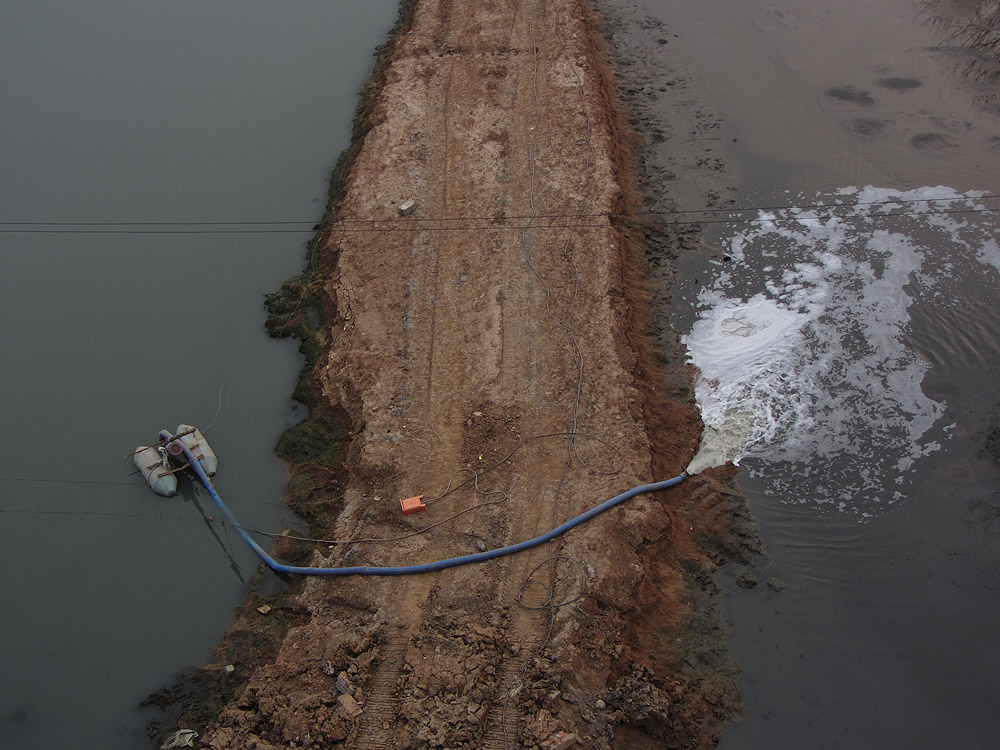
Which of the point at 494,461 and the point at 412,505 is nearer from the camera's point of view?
the point at 412,505

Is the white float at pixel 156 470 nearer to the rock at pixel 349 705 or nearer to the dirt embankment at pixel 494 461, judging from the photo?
the dirt embankment at pixel 494 461

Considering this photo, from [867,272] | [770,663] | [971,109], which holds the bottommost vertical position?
[770,663]

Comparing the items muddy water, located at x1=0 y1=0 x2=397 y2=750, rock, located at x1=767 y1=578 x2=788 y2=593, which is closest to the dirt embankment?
rock, located at x1=767 y1=578 x2=788 y2=593

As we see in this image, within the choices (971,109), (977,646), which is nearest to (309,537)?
(977,646)

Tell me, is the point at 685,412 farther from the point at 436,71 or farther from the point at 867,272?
the point at 436,71

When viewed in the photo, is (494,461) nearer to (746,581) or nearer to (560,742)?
(746,581)

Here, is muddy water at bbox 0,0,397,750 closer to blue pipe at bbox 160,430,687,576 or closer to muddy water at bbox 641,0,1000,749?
blue pipe at bbox 160,430,687,576

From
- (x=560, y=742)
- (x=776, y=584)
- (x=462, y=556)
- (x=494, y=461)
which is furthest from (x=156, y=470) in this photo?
(x=776, y=584)
